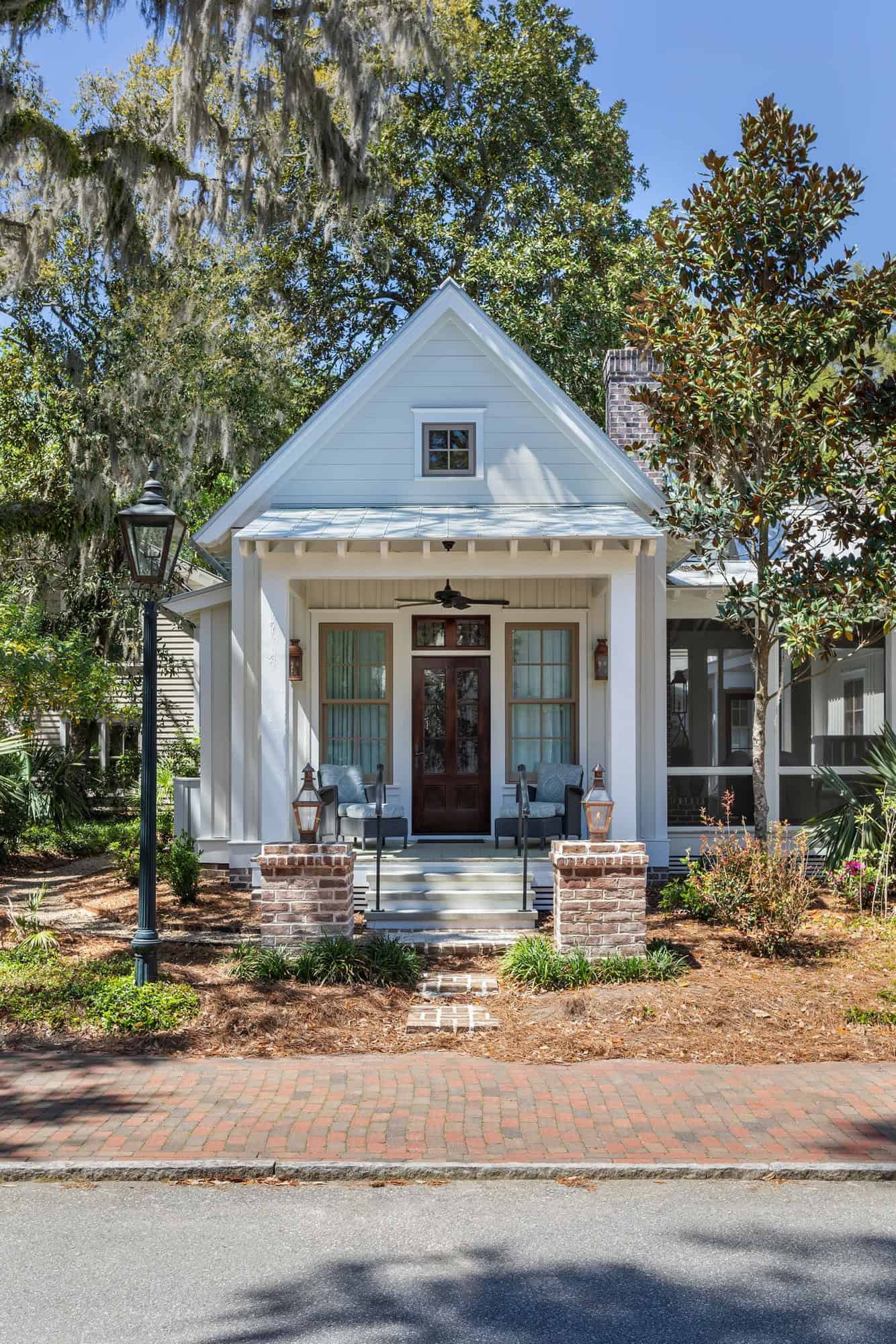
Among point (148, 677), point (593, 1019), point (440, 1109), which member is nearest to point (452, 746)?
point (148, 677)

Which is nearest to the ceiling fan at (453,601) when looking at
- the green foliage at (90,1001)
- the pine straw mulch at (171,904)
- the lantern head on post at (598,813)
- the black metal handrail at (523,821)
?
the black metal handrail at (523,821)

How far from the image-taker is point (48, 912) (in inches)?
452

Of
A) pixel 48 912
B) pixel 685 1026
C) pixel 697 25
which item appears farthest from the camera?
pixel 697 25

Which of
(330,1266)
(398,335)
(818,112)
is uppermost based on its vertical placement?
(818,112)

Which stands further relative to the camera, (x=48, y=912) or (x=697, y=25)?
(x=697, y=25)

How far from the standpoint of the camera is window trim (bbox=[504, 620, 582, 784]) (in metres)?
13.1

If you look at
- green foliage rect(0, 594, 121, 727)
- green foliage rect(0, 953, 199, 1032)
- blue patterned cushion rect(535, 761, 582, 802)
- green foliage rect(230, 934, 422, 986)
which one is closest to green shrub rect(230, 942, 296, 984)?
green foliage rect(230, 934, 422, 986)

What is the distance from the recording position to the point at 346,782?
41.8 ft

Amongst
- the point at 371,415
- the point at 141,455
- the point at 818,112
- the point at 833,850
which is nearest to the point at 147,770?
the point at 371,415

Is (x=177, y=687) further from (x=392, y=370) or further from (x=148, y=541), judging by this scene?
(x=148, y=541)

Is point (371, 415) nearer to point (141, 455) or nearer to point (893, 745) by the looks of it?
point (893, 745)

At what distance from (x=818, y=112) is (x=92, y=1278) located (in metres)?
12.2

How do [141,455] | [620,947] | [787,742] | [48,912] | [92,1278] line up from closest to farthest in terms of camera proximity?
[92,1278] → [620,947] → [48,912] → [787,742] → [141,455]

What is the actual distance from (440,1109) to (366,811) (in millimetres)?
6031
